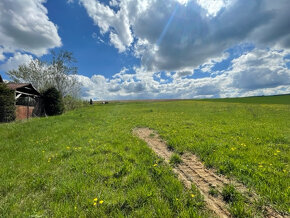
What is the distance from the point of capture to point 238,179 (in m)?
3.06

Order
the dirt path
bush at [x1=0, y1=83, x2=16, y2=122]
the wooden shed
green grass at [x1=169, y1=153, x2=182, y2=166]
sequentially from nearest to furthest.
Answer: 1. the dirt path
2. green grass at [x1=169, y1=153, x2=182, y2=166]
3. bush at [x1=0, y1=83, x2=16, y2=122]
4. the wooden shed

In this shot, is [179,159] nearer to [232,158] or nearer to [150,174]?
[150,174]

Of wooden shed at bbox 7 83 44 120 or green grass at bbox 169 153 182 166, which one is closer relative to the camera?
green grass at bbox 169 153 182 166

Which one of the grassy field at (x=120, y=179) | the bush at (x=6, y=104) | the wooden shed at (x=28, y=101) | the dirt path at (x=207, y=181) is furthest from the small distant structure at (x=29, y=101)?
the dirt path at (x=207, y=181)

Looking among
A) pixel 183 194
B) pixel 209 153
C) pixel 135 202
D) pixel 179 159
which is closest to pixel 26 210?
pixel 135 202

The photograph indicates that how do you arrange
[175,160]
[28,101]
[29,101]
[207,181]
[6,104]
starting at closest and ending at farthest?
1. [207,181]
2. [175,160]
3. [6,104]
4. [28,101]
5. [29,101]

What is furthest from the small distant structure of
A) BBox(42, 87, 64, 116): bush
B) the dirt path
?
the dirt path

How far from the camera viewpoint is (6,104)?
11.7 meters

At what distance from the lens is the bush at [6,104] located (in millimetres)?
11484

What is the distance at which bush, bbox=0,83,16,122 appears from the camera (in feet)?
37.7

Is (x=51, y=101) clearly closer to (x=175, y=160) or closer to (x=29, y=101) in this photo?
(x=29, y=101)

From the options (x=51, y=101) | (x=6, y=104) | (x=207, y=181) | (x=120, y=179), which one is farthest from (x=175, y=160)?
(x=51, y=101)

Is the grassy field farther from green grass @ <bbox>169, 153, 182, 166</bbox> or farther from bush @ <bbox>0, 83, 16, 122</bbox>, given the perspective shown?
bush @ <bbox>0, 83, 16, 122</bbox>

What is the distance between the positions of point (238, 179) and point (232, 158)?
1.02 m
